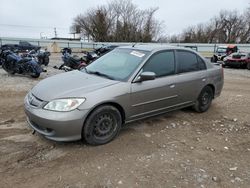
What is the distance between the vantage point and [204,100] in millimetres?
5621

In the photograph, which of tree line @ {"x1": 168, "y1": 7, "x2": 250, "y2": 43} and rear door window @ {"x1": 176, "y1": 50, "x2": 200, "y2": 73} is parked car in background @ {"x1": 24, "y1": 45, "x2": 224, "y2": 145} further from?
tree line @ {"x1": 168, "y1": 7, "x2": 250, "y2": 43}

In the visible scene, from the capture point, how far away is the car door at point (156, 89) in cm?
414

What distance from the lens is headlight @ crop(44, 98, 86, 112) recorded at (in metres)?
3.47

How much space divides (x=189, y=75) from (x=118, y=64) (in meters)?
1.51

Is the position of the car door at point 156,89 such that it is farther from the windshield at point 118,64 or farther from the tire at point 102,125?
the tire at point 102,125

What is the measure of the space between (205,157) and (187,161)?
32 cm

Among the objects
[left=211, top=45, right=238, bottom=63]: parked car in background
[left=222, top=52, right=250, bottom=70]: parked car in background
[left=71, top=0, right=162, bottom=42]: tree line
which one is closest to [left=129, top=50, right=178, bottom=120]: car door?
[left=222, top=52, right=250, bottom=70]: parked car in background

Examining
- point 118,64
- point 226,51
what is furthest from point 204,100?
point 226,51

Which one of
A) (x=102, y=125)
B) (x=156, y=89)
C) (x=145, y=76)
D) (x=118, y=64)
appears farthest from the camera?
(x=118, y=64)

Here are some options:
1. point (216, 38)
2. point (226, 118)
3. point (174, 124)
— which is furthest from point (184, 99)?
point (216, 38)

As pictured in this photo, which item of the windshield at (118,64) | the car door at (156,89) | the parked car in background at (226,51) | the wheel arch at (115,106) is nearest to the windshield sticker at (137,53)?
the windshield at (118,64)

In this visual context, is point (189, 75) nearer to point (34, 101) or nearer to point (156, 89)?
point (156, 89)

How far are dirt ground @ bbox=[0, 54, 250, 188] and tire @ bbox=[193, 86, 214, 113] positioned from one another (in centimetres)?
47

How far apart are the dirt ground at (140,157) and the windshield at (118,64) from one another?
1032 mm
